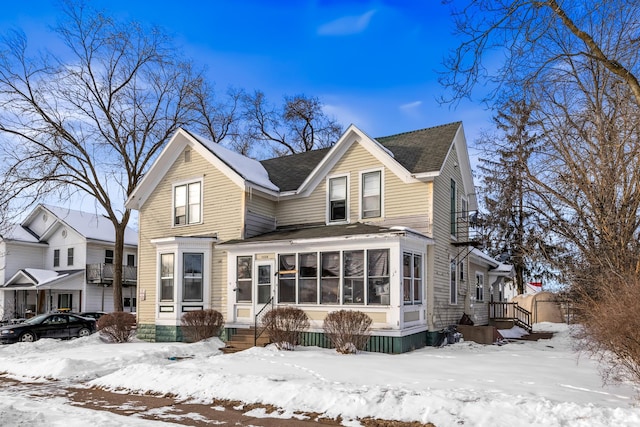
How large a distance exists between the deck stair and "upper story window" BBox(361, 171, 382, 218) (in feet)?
16.8

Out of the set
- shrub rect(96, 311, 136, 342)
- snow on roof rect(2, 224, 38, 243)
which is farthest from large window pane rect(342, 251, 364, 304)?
snow on roof rect(2, 224, 38, 243)

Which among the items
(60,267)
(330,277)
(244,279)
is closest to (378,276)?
(330,277)

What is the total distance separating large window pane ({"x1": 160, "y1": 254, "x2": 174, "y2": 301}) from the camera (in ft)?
60.0

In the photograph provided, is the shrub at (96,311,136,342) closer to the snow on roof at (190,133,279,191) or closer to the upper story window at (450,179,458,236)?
the snow on roof at (190,133,279,191)

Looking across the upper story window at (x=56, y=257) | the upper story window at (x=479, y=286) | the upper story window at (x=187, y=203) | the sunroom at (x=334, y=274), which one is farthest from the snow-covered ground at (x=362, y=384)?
the upper story window at (x=56, y=257)

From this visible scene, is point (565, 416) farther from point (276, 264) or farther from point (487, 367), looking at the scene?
point (276, 264)

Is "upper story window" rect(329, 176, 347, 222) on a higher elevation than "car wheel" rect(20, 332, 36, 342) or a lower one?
higher

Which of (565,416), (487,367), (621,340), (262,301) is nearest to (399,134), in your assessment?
(262,301)

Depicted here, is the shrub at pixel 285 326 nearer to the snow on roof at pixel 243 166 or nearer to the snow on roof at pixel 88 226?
the snow on roof at pixel 243 166

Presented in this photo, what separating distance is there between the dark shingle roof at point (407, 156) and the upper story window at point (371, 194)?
98 cm

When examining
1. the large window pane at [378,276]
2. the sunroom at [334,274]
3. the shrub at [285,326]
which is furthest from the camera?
the large window pane at [378,276]

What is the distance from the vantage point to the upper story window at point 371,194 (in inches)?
681

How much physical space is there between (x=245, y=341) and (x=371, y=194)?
20.3ft

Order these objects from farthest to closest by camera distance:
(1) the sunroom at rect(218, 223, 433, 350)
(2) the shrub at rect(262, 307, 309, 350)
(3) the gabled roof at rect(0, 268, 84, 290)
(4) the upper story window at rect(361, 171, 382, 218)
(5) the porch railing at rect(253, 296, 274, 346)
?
(3) the gabled roof at rect(0, 268, 84, 290) → (4) the upper story window at rect(361, 171, 382, 218) → (5) the porch railing at rect(253, 296, 274, 346) → (1) the sunroom at rect(218, 223, 433, 350) → (2) the shrub at rect(262, 307, 309, 350)
